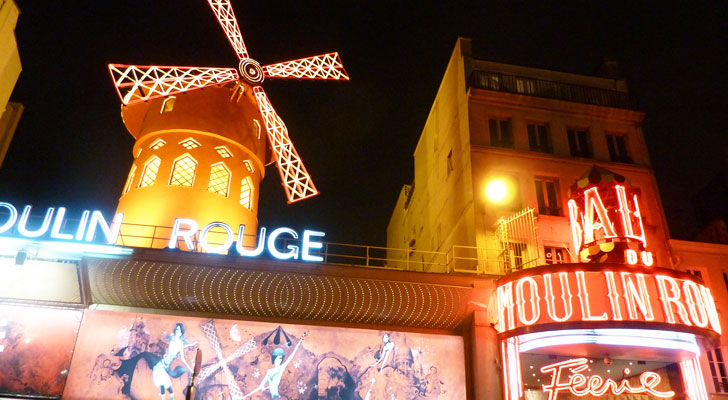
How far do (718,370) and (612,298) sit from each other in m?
4.91

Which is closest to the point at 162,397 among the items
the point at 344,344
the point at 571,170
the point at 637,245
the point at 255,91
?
the point at 344,344

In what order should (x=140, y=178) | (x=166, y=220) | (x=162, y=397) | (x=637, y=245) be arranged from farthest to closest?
(x=140, y=178)
(x=166, y=220)
(x=637, y=245)
(x=162, y=397)

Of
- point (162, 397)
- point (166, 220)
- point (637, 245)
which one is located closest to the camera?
point (162, 397)

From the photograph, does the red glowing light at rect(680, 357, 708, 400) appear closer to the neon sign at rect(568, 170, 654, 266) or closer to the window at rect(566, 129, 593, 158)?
the neon sign at rect(568, 170, 654, 266)

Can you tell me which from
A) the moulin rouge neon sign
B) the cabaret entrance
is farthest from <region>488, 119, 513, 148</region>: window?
the cabaret entrance

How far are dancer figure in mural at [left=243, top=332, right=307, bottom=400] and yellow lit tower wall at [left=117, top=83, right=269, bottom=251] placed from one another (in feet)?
9.75

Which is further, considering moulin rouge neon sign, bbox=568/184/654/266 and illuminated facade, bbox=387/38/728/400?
moulin rouge neon sign, bbox=568/184/654/266

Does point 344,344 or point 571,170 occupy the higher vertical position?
point 571,170

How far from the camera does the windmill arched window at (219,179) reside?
1186 cm

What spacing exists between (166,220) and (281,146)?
3.48m

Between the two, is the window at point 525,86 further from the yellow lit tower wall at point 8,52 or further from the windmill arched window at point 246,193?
the yellow lit tower wall at point 8,52

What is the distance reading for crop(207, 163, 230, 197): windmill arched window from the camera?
Answer: 467 inches

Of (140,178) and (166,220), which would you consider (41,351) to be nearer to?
(166,220)

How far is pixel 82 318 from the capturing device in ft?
30.5
